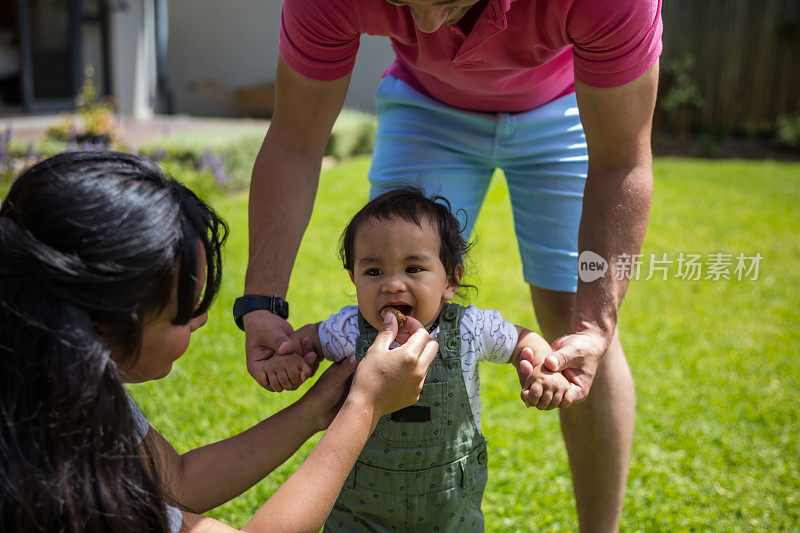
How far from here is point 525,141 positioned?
6.89 feet

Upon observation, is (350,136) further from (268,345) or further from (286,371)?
(286,371)

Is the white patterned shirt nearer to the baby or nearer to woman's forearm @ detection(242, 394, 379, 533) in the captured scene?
the baby

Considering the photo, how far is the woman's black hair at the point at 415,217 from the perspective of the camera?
175cm

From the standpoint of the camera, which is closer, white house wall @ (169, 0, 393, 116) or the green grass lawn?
the green grass lawn

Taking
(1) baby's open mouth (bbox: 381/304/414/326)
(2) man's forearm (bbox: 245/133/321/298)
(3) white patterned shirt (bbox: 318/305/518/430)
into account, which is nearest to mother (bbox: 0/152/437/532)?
(1) baby's open mouth (bbox: 381/304/414/326)

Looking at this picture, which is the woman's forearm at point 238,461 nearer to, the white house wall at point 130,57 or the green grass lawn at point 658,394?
the green grass lawn at point 658,394

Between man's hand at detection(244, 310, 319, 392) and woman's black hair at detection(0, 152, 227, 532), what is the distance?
1.37ft

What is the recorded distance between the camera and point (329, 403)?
66.3 inches

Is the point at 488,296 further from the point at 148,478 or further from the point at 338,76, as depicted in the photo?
the point at 148,478

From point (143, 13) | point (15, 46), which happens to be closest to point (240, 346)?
point (15, 46)

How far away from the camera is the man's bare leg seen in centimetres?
217

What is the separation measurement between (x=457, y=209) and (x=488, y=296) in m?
2.88

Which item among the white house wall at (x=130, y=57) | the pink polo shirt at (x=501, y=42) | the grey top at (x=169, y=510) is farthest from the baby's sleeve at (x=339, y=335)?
the white house wall at (x=130, y=57)

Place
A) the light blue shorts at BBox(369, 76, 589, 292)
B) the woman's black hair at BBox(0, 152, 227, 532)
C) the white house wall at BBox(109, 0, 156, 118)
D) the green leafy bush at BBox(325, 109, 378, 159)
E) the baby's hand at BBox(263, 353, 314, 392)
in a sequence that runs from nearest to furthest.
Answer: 1. the woman's black hair at BBox(0, 152, 227, 532)
2. the baby's hand at BBox(263, 353, 314, 392)
3. the light blue shorts at BBox(369, 76, 589, 292)
4. the green leafy bush at BBox(325, 109, 378, 159)
5. the white house wall at BBox(109, 0, 156, 118)
